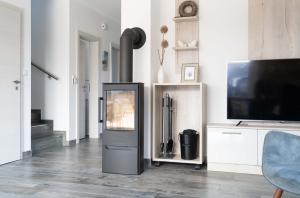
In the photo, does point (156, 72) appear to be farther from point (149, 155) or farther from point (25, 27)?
point (25, 27)

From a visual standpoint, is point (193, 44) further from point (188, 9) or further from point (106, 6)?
point (106, 6)

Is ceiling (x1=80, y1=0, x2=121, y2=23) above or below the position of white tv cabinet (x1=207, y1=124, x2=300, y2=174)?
above

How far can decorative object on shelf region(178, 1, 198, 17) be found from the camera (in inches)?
148

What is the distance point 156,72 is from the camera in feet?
12.7

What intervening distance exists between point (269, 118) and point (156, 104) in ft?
4.47

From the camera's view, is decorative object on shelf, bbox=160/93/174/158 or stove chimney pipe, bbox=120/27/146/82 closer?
stove chimney pipe, bbox=120/27/146/82

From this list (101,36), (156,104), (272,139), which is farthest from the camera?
(101,36)

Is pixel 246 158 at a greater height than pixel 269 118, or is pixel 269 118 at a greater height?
pixel 269 118

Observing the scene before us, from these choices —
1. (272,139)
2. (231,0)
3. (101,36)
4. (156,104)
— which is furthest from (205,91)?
(101,36)

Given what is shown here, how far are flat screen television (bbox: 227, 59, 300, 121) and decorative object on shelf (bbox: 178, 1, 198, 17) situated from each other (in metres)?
0.87

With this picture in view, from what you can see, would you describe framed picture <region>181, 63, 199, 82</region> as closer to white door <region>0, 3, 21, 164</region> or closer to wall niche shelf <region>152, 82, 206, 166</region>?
wall niche shelf <region>152, 82, 206, 166</region>

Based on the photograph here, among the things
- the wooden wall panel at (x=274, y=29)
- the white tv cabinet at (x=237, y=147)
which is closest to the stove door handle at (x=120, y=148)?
the white tv cabinet at (x=237, y=147)

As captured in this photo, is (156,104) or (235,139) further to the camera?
(156,104)

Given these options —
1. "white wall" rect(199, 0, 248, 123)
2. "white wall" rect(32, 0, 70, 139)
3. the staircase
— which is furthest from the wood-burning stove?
"white wall" rect(32, 0, 70, 139)
